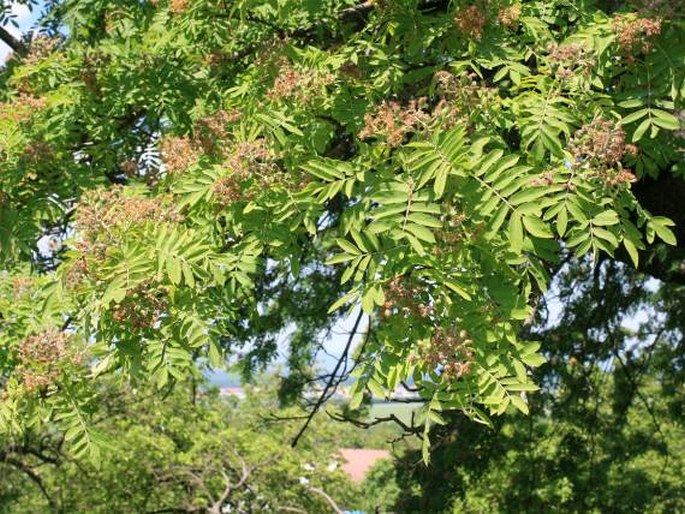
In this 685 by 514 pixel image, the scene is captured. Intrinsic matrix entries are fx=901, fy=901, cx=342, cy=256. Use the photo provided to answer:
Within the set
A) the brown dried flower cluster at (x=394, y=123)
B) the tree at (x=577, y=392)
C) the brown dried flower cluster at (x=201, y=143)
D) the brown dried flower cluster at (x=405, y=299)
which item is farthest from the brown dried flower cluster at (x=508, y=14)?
the tree at (x=577, y=392)

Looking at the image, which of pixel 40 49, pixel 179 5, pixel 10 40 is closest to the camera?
pixel 179 5

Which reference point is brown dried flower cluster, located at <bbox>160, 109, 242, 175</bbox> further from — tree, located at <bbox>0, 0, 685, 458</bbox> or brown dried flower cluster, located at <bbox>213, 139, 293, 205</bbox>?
brown dried flower cluster, located at <bbox>213, 139, 293, 205</bbox>

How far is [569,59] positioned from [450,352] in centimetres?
110

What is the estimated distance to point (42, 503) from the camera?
1492 cm

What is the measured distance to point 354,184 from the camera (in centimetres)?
324

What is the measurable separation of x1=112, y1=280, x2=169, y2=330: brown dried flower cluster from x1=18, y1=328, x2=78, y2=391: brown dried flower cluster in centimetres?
52

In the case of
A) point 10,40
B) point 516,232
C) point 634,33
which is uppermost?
point 10,40

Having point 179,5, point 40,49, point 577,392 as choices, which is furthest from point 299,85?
point 577,392

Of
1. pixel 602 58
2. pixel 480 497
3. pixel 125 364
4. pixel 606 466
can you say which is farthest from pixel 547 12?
pixel 480 497

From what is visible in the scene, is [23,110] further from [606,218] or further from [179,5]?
[606,218]

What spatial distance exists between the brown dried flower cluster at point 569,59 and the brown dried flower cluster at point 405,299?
2.89 ft

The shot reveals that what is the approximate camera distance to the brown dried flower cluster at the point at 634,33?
120 inches

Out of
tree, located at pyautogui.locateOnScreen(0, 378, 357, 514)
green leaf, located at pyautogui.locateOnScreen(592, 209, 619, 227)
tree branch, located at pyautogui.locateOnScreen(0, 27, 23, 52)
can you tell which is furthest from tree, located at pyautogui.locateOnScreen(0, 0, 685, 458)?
tree, located at pyautogui.locateOnScreen(0, 378, 357, 514)

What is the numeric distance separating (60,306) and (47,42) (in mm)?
1698
